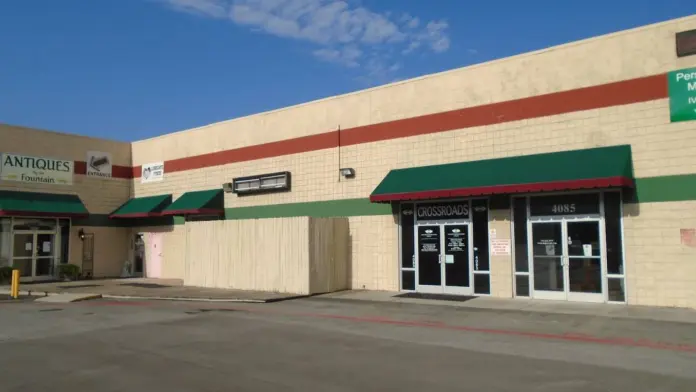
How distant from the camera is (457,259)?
17.9 m

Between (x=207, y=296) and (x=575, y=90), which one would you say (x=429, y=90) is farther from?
(x=207, y=296)

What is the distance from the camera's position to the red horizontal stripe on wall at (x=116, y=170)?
28312mm

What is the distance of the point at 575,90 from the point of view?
1593 centimetres

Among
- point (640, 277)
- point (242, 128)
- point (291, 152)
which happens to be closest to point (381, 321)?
point (640, 277)

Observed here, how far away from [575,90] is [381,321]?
28.4 feet

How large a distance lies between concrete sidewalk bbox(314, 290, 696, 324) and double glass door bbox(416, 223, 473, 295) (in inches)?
36.5

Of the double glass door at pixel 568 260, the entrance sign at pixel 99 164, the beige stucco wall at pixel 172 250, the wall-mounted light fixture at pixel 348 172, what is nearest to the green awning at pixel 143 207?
the beige stucco wall at pixel 172 250

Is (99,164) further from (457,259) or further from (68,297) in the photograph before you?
(457,259)

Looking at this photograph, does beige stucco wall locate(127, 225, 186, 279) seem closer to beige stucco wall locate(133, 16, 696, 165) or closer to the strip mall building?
the strip mall building

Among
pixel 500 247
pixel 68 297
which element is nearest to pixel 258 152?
pixel 68 297

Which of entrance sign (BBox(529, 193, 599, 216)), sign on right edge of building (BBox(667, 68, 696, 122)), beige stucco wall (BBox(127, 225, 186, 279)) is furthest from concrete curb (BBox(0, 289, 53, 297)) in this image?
sign on right edge of building (BBox(667, 68, 696, 122))

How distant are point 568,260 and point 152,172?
21.4 meters

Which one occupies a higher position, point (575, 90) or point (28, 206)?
point (575, 90)

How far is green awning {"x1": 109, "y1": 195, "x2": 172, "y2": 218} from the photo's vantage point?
89.8 ft
